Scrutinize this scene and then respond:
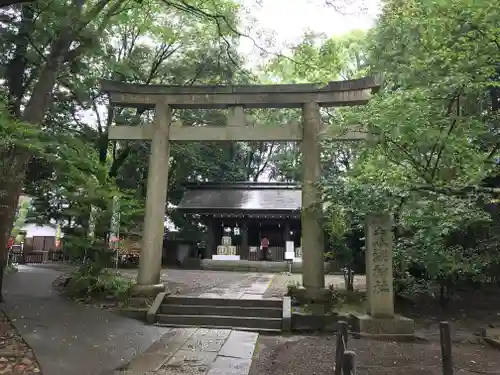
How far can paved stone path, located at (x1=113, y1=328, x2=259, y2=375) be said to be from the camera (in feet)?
18.2

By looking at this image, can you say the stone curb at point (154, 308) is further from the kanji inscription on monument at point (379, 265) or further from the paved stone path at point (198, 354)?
the kanji inscription on monument at point (379, 265)

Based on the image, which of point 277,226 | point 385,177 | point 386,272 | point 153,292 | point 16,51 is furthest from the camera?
point 277,226

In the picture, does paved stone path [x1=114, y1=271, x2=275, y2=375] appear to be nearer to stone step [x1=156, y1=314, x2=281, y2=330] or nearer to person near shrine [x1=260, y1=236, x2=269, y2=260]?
stone step [x1=156, y1=314, x2=281, y2=330]

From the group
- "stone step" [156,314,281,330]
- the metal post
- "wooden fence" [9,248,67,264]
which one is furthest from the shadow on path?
"wooden fence" [9,248,67,264]

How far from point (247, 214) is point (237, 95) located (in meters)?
12.5

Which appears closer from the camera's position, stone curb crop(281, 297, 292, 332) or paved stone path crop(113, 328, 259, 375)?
paved stone path crop(113, 328, 259, 375)

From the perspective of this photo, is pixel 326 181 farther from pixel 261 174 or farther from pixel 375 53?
pixel 261 174

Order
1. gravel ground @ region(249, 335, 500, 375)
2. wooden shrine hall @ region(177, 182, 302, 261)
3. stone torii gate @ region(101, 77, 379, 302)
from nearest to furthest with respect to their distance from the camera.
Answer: gravel ground @ region(249, 335, 500, 375) → stone torii gate @ region(101, 77, 379, 302) → wooden shrine hall @ region(177, 182, 302, 261)

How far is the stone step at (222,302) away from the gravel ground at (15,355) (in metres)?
3.62

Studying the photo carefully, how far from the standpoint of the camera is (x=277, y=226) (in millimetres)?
24453

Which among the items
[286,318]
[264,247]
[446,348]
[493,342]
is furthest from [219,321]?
[264,247]

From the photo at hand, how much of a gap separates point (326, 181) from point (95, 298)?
6566mm

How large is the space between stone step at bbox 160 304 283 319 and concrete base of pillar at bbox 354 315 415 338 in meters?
2.02

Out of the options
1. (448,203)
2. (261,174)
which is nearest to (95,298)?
(448,203)
